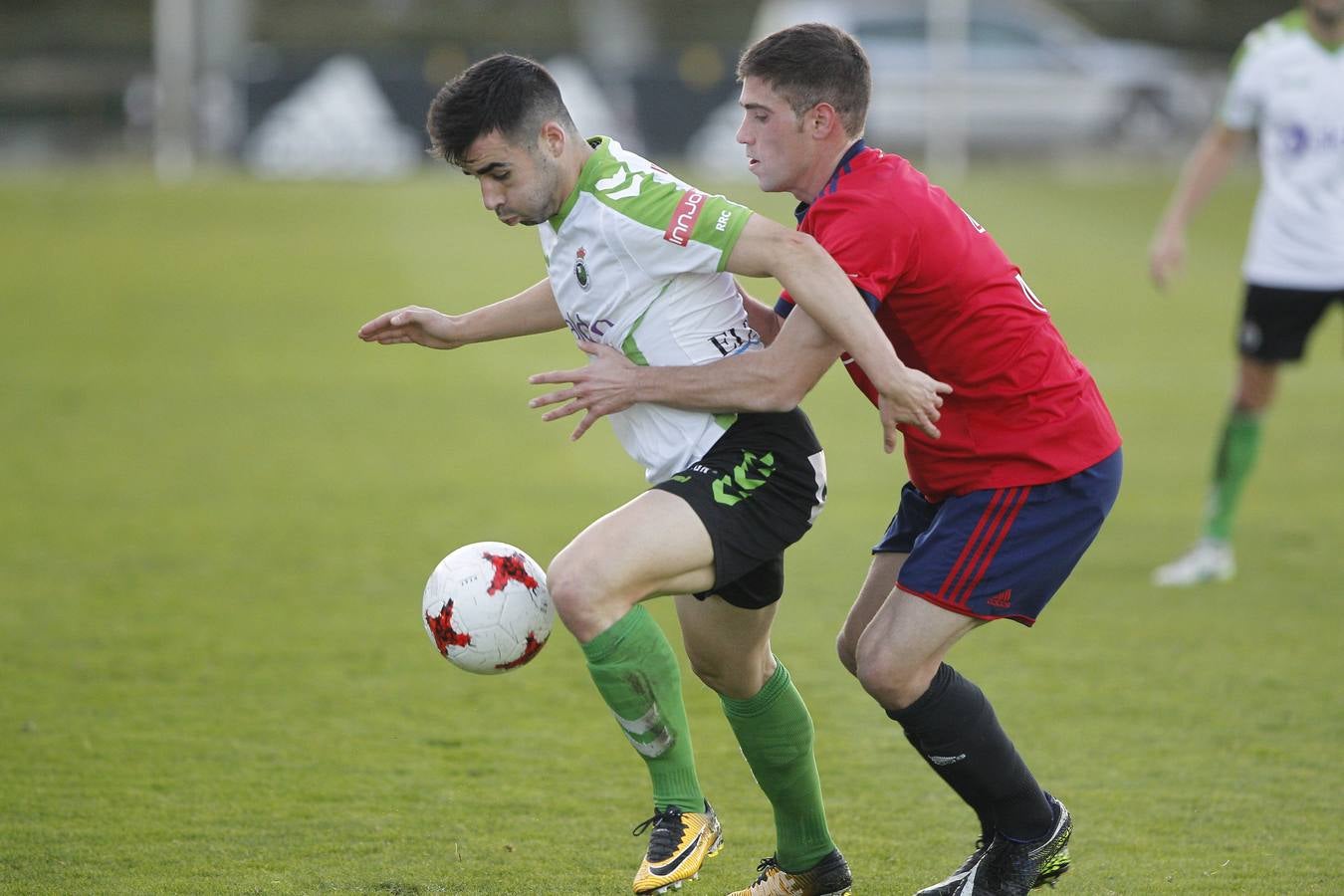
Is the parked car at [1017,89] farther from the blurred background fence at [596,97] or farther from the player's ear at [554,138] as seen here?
the player's ear at [554,138]

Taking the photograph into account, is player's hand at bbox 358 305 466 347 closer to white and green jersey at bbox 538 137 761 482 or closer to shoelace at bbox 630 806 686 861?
white and green jersey at bbox 538 137 761 482

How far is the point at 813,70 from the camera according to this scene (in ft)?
13.1

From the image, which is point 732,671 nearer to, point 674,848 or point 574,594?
point 674,848

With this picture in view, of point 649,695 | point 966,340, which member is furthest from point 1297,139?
point 649,695

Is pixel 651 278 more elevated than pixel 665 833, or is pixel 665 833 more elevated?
pixel 651 278

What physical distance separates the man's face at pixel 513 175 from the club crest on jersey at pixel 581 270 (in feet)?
0.44

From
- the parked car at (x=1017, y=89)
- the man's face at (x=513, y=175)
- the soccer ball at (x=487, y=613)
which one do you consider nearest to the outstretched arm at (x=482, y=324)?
the man's face at (x=513, y=175)

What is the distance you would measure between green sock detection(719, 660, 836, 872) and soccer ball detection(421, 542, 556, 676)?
553 mm

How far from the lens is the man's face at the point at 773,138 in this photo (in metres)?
4.03

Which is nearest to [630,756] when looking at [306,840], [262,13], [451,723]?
[451,723]

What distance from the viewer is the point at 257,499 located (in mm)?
9477

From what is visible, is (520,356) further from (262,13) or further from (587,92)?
(262,13)

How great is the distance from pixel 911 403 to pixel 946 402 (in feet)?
1.17

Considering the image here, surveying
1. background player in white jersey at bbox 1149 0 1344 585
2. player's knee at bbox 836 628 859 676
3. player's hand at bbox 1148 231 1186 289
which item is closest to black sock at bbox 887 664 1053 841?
player's knee at bbox 836 628 859 676
